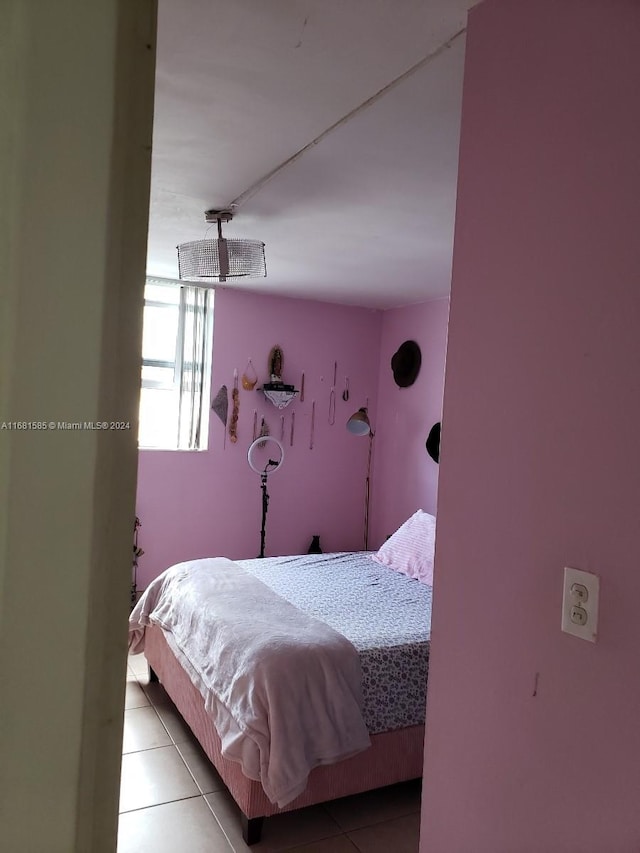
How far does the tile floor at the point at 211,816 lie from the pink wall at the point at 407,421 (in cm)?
245

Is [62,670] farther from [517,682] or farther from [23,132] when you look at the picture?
[517,682]

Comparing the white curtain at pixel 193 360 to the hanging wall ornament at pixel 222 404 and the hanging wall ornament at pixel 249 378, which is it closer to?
the hanging wall ornament at pixel 222 404

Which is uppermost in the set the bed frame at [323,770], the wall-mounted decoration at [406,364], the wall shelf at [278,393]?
the wall-mounted decoration at [406,364]

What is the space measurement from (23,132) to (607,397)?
96 cm

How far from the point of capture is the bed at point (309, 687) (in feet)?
7.46

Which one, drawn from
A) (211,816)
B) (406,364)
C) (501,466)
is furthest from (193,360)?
(501,466)

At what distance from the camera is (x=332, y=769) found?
94.5 inches

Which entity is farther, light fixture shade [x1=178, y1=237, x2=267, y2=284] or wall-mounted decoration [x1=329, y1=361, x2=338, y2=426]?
wall-mounted decoration [x1=329, y1=361, x2=338, y2=426]

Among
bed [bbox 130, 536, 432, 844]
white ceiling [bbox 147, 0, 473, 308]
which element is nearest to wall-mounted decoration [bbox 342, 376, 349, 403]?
white ceiling [bbox 147, 0, 473, 308]

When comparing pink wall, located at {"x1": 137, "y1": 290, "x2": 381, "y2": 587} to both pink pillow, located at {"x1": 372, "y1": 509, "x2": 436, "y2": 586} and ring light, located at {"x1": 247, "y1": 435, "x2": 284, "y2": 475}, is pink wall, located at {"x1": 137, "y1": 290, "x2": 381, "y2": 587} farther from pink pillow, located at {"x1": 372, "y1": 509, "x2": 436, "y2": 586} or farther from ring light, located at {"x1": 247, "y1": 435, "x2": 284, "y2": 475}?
pink pillow, located at {"x1": 372, "y1": 509, "x2": 436, "y2": 586}

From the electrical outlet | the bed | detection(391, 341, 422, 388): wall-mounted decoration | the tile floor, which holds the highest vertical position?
detection(391, 341, 422, 388): wall-mounted decoration

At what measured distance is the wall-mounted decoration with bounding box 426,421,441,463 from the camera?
4574 mm

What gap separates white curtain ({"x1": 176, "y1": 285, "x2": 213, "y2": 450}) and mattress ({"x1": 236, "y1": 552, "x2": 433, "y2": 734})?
4.47 ft

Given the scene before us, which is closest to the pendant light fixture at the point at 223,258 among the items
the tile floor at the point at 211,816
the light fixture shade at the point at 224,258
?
the light fixture shade at the point at 224,258
